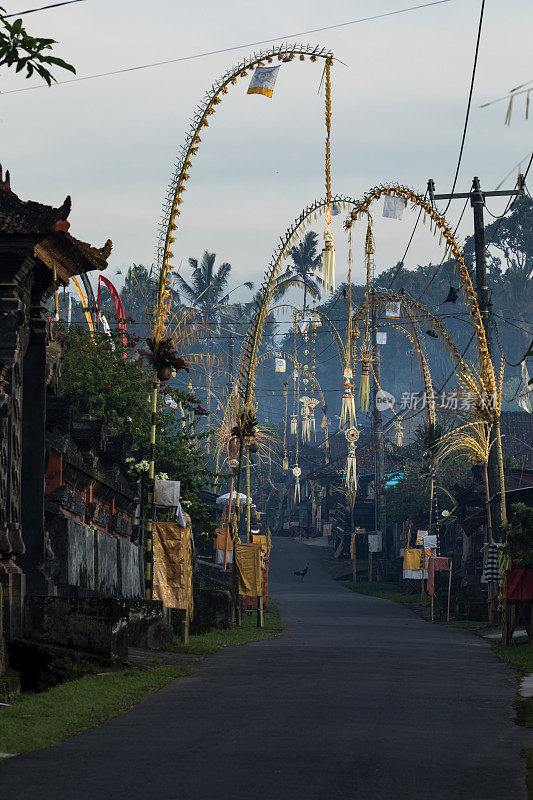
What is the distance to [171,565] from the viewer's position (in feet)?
80.2

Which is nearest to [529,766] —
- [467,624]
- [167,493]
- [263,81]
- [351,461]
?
[167,493]

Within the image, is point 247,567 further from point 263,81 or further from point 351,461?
point 351,461

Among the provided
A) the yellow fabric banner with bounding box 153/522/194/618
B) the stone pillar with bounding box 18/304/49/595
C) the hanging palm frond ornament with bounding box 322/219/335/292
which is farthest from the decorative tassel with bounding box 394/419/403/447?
the stone pillar with bounding box 18/304/49/595

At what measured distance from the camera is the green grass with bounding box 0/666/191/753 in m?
11.3

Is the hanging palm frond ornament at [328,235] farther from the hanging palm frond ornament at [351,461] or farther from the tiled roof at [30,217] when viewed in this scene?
the hanging palm frond ornament at [351,461]

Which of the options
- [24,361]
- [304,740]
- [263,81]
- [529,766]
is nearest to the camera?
[529,766]

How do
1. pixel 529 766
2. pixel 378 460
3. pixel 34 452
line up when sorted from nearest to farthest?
1. pixel 529 766
2. pixel 34 452
3. pixel 378 460

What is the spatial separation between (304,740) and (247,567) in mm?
23472

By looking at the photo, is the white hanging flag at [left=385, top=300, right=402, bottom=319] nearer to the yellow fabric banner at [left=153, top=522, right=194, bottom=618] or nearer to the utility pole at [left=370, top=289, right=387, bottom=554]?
the utility pole at [left=370, top=289, right=387, bottom=554]

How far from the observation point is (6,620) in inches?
628

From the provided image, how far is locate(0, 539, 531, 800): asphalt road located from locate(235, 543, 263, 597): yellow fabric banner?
13238 millimetres

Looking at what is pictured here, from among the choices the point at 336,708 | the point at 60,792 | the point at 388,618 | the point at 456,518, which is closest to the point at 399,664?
the point at 336,708

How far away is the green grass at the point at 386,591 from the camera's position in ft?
176

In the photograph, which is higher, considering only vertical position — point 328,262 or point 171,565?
point 328,262
